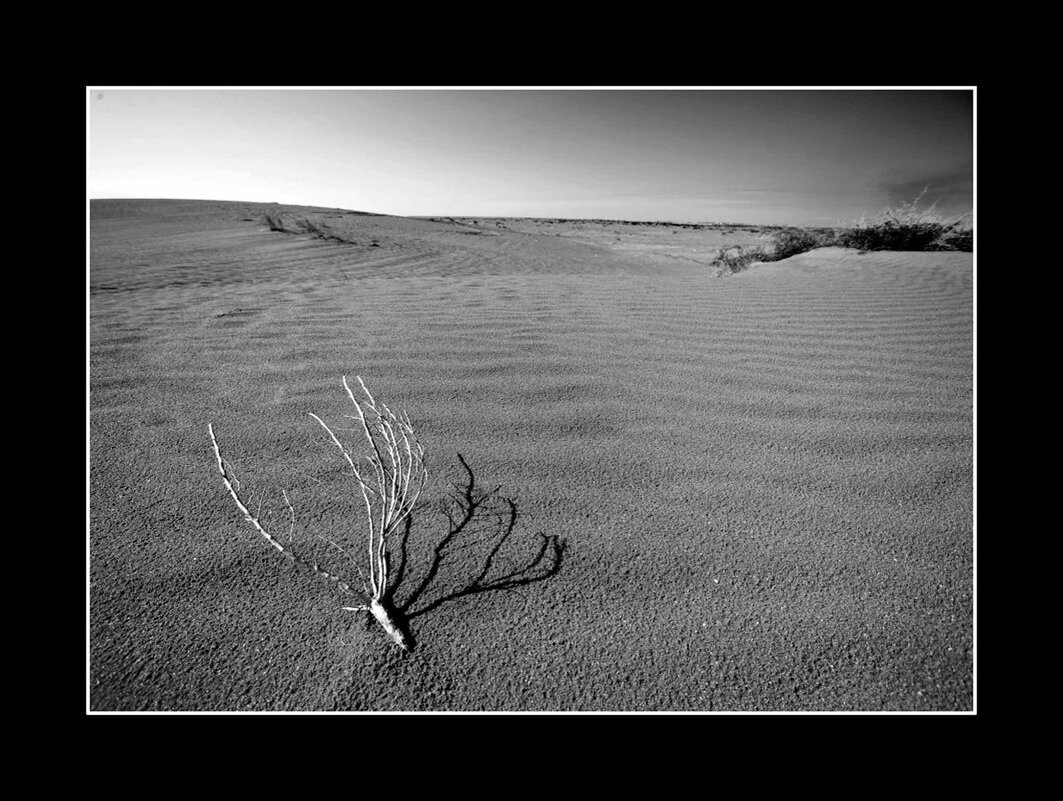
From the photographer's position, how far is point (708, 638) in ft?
4.53

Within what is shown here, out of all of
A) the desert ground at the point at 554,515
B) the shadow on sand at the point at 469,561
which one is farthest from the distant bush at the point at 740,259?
the shadow on sand at the point at 469,561

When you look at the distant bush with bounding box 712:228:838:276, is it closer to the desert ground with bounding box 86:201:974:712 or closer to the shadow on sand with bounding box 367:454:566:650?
the desert ground with bounding box 86:201:974:712

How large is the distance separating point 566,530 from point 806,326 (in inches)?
115

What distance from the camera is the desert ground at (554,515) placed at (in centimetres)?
129

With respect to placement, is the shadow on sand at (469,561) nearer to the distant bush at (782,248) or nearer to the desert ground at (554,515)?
the desert ground at (554,515)

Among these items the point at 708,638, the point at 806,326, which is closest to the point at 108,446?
the point at 708,638

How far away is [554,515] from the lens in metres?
1.83

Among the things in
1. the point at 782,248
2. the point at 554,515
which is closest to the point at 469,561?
the point at 554,515

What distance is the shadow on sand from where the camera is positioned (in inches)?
58.4

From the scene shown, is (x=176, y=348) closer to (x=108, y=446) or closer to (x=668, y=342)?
(x=108, y=446)

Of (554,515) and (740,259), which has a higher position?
(740,259)

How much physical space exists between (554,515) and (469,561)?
35 cm

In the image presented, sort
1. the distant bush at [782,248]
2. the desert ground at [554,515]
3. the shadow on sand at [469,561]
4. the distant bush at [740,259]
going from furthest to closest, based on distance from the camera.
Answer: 1. the distant bush at [782,248]
2. the distant bush at [740,259]
3. the shadow on sand at [469,561]
4. the desert ground at [554,515]

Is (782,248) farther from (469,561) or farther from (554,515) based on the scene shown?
(469,561)
